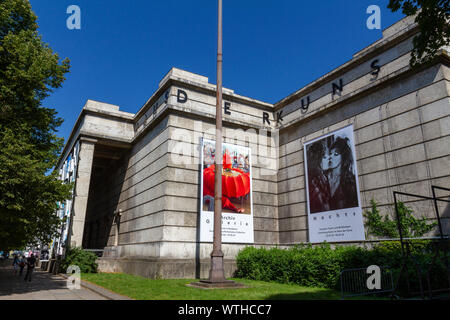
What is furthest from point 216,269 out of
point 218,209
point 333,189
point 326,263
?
point 333,189

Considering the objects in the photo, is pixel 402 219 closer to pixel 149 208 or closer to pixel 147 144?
pixel 149 208

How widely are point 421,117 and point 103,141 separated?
22.6 m

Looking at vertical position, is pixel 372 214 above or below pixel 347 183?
below

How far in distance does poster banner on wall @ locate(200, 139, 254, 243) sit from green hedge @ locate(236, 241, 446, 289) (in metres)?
2.25

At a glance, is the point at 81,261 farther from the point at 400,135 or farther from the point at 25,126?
the point at 400,135

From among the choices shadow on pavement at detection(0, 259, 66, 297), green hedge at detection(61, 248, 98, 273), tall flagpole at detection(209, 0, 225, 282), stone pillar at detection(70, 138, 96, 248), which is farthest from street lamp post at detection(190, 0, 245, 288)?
stone pillar at detection(70, 138, 96, 248)

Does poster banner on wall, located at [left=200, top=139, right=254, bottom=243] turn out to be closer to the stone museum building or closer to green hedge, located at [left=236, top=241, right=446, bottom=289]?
the stone museum building

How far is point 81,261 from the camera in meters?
22.4

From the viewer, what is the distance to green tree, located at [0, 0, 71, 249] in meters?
13.8

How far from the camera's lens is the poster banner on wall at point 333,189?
701 inches

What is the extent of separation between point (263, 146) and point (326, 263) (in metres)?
10.9

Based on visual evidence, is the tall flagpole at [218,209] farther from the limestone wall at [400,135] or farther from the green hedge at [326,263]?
the limestone wall at [400,135]
